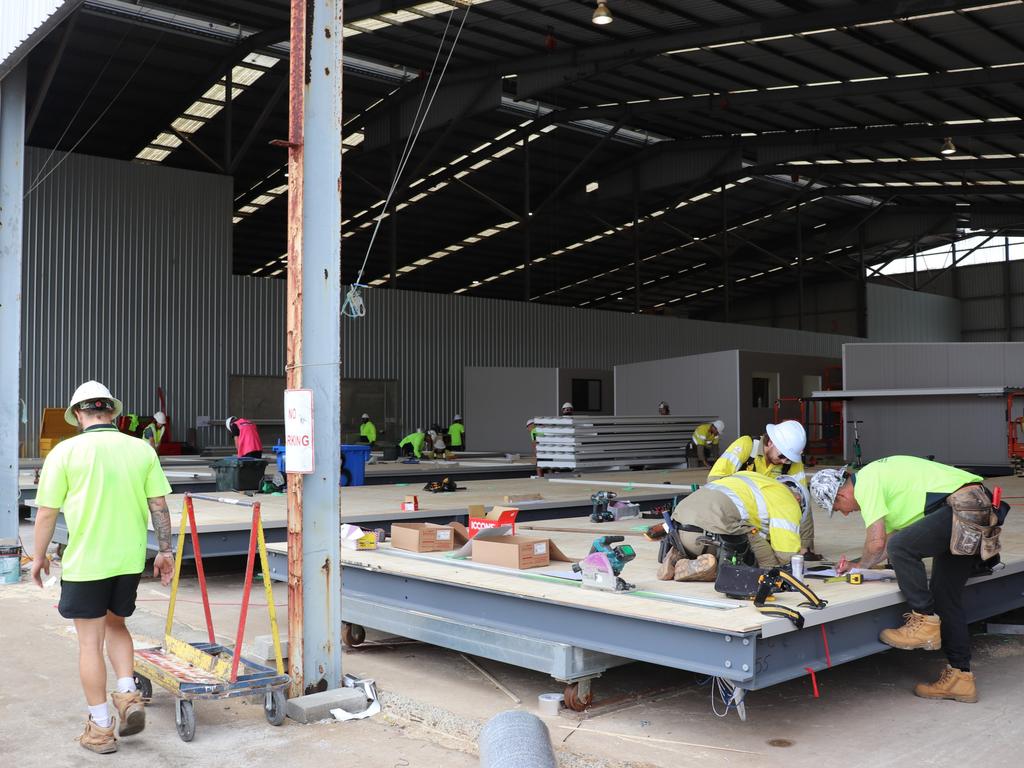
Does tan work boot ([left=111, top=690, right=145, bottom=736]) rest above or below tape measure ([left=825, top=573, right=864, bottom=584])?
below

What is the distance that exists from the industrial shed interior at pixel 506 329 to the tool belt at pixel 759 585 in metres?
0.15

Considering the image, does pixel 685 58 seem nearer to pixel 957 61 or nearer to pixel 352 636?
pixel 957 61

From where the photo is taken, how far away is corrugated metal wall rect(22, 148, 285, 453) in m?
18.5

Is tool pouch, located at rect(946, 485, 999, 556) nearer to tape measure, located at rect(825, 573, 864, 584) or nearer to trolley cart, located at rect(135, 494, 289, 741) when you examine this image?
tape measure, located at rect(825, 573, 864, 584)

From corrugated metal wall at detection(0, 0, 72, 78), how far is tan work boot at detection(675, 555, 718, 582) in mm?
6970

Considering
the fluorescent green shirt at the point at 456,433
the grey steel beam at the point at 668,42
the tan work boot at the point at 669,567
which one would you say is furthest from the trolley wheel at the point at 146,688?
the fluorescent green shirt at the point at 456,433

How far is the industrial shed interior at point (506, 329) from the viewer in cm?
502

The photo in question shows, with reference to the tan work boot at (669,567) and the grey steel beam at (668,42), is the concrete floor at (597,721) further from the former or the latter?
the grey steel beam at (668,42)

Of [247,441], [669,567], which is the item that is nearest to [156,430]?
[247,441]

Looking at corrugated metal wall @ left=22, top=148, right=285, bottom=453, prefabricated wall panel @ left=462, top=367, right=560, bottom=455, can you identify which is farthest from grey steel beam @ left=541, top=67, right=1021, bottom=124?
corrugated metal wall @ left=22, top=148, right=285, bottom=453

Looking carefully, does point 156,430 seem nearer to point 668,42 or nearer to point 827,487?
point 668,42

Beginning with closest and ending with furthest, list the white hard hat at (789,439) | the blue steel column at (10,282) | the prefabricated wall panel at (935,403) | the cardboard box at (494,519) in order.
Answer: the white hard hat at (789,439) → the cardboard box at (494,519) → the blue steel column at (10,282) → the prefabricated wall panel at (935,403)

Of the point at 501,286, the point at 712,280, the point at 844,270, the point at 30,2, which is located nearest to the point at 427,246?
the point at 501,286

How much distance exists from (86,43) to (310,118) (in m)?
14.4
